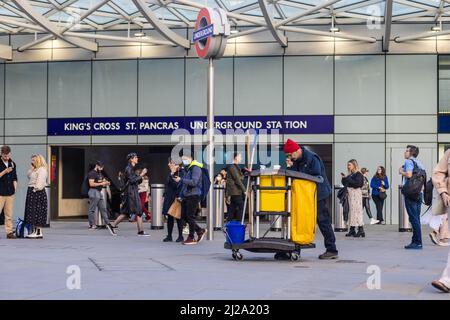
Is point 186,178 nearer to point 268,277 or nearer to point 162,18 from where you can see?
point 268,277

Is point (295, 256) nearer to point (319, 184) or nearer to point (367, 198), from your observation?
point (319, 184)

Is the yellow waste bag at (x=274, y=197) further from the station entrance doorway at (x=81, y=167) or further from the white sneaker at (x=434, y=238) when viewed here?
the station entrance doorway at (x=81, y=167)

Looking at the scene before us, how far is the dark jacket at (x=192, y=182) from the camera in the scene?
15.0 m

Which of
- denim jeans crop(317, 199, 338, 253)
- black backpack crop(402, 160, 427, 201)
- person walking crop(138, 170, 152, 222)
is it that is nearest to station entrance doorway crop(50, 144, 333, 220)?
person walking crop(138, 170, 152, 222)

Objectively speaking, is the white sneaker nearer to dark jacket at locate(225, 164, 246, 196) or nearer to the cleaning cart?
dark jacket at locate(225, 164, 246, 196)

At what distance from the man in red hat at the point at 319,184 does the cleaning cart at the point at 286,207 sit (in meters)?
0.24

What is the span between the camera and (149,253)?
43.5 feet

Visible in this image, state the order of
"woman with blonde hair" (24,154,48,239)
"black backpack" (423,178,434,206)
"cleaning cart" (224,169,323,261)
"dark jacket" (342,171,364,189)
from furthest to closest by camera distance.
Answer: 1. "dark jacket" (342,171,364,189)
2. "woman with blonde hair" (24,154,48,239)
3. "black backpack" (423,178,434,206)
4. "cleaning cart" (224,169,323,261)

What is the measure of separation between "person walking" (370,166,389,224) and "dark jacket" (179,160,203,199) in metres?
11.3

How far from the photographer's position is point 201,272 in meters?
10.1

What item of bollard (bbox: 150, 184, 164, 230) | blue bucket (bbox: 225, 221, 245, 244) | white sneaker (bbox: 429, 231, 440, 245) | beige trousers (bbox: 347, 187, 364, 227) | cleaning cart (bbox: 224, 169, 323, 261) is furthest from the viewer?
bollard (bbox: 150, 184, 164, 230)

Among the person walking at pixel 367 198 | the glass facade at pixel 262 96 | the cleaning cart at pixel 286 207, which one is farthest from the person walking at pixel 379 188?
the cleaning cart at pixel 286 207

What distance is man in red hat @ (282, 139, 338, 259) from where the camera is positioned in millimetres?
11922
